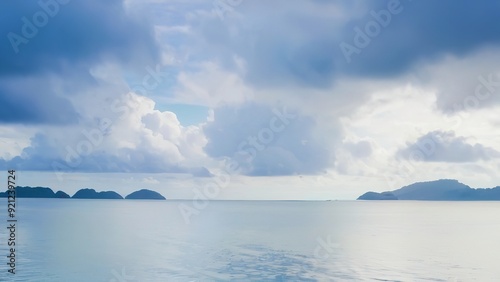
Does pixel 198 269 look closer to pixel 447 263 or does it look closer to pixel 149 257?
pixel 149 257

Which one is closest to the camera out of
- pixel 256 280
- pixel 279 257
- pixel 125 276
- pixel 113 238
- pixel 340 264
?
pixel 256 280

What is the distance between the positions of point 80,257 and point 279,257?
35.1 m

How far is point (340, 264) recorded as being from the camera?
76.7 m

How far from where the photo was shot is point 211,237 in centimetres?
11706

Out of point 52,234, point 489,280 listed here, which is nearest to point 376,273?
point 489,280

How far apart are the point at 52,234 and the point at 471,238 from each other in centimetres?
11431

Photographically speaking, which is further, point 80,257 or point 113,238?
point 113,238

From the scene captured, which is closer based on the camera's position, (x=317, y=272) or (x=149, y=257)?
(x=317, y=272)

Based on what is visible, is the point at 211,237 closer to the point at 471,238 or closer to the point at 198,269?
the point at 198,269

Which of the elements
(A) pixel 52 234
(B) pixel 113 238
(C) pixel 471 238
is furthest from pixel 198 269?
(C) pixel 471 238

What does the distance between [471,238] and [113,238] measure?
96.6m

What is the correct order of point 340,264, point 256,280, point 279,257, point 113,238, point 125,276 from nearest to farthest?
point 256,280 < point 125,276 < point 340,264 < point 279,257 < point 113,238

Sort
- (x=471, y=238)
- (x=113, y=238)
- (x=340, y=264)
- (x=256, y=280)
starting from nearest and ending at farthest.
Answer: (x=256, y=280)
(x=340, y=264)
(x=113, y=238)
(x=471, y=238)

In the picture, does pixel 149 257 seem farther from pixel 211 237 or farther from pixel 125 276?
pixel 211 237
